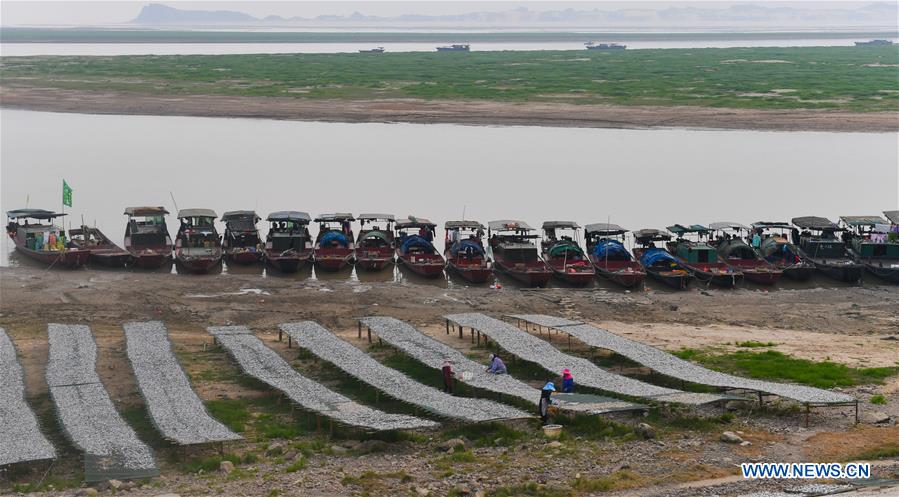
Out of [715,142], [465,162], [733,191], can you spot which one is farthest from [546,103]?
[733,191]

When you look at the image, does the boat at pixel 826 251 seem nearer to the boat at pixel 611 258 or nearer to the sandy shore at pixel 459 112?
the boat at pixel 611 258

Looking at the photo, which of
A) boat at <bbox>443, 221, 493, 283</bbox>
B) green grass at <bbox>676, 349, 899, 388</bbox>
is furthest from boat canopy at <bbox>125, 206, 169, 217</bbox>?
green grass at <bbox>676, 349, 899, 388</bbox>

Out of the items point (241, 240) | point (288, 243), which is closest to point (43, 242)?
point (241, 240)

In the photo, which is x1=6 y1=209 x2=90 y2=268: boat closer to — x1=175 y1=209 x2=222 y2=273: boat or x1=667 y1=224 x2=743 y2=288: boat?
x1=175 y1=209 x2=222 y2=273: boat

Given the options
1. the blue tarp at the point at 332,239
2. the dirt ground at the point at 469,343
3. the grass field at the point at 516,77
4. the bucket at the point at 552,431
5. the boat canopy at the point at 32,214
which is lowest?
the dirt ground at the point at 469,343

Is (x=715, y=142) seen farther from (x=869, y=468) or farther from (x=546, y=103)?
(x=869, y=468)

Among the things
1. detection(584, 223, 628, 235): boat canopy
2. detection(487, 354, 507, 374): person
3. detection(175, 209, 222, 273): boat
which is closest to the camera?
detection(487, 354, 507, 374): person

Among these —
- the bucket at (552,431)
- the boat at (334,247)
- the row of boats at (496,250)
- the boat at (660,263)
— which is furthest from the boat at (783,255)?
the bucket at (552,431)
